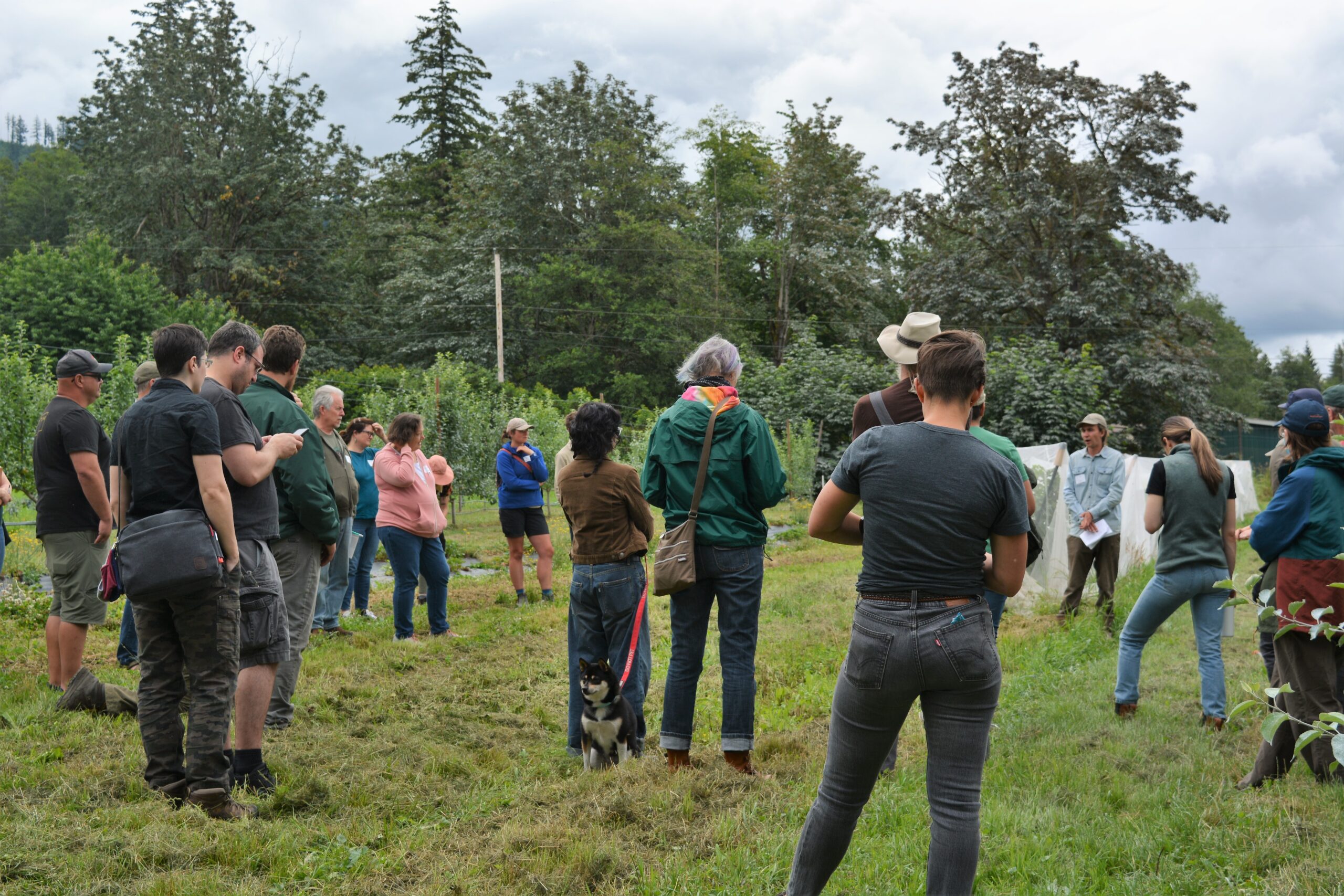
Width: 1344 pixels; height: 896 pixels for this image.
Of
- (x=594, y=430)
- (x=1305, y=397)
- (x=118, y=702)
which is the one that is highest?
(x=1305, y=397)

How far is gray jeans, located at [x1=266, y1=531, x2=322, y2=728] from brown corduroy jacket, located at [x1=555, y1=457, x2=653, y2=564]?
54.6 inches

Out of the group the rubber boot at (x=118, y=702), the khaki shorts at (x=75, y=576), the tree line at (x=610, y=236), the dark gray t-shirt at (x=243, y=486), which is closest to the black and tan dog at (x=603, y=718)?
the dark gray t-shirt at (x=243, y=486)

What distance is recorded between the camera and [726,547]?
14.5ft

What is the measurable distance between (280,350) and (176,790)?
7.17 ft

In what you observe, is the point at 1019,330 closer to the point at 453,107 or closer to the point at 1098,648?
the point at 1098,648

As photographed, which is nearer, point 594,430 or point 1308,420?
point 1308,420

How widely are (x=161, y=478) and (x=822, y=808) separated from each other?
9.83 ft

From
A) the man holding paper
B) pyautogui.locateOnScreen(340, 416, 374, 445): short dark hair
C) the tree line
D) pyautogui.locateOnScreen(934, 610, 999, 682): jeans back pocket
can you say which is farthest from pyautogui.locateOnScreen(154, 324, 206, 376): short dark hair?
the tree line

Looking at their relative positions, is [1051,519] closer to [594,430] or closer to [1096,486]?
[1096,486]

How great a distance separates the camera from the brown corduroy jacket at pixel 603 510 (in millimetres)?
4930

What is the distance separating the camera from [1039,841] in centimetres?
372

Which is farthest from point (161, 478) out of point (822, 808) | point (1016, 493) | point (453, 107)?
point (453, 107)

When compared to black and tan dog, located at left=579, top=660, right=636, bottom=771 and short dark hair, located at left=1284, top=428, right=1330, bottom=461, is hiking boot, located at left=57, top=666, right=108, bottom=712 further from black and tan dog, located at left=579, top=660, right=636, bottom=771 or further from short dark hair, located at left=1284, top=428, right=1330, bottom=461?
short dark hair, located at left=1284, top=428, right=1330, bottom=461

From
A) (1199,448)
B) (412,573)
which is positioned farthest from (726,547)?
(412,573)
